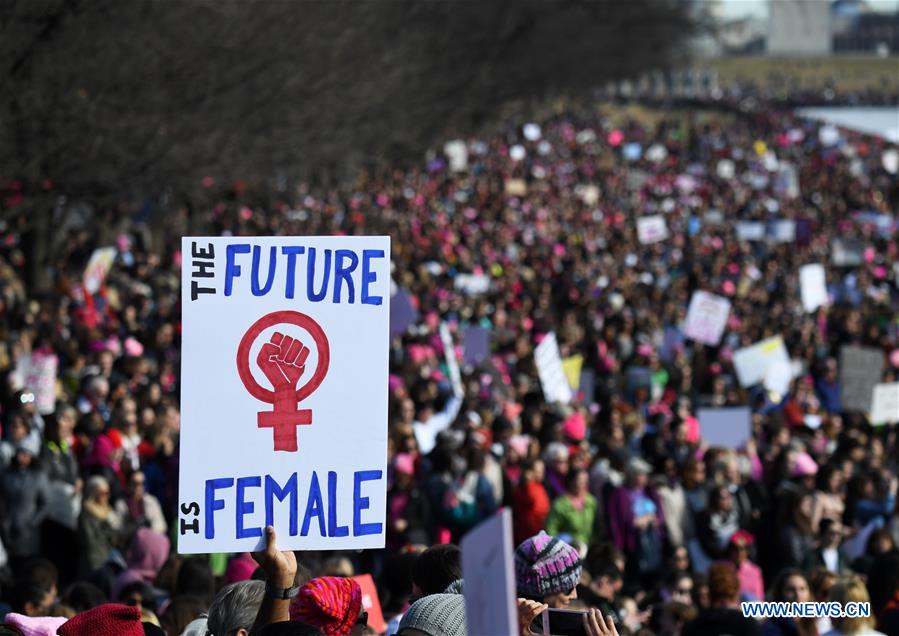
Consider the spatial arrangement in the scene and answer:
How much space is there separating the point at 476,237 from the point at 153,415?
1882 cm

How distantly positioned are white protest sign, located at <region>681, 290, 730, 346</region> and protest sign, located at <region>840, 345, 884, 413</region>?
1922 millimetres

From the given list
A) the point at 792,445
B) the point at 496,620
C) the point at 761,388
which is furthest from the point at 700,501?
the point at 496,620

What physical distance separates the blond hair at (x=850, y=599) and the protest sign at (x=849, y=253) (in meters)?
20.8

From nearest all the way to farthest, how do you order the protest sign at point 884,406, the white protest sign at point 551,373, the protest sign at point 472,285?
the protest sign at point 884,406 → the white protest sign at point 551,373 → the protest sign at point 472,285

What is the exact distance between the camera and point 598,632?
14.3 feet

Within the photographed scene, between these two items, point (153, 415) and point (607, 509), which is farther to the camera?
point (153, 415)

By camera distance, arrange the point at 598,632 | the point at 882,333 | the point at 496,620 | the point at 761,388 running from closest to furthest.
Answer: the point at 496,620, the point at 598,632, the point at 761,388, the point at 882,333

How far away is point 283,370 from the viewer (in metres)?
4.70

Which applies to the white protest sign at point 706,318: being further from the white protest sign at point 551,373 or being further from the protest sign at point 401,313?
the white protest sign at point 551,373

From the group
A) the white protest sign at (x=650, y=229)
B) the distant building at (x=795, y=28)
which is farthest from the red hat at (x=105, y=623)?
the distant building at (x=795, y=28)

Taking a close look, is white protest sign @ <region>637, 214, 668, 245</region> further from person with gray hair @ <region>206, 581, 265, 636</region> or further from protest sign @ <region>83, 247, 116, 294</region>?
person with gray hair @ <region>206, 581, 265, 636</region>

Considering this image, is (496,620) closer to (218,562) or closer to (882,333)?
(218,562)

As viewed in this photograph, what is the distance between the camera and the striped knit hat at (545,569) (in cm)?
484

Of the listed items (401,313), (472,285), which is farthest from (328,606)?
(472,285)
